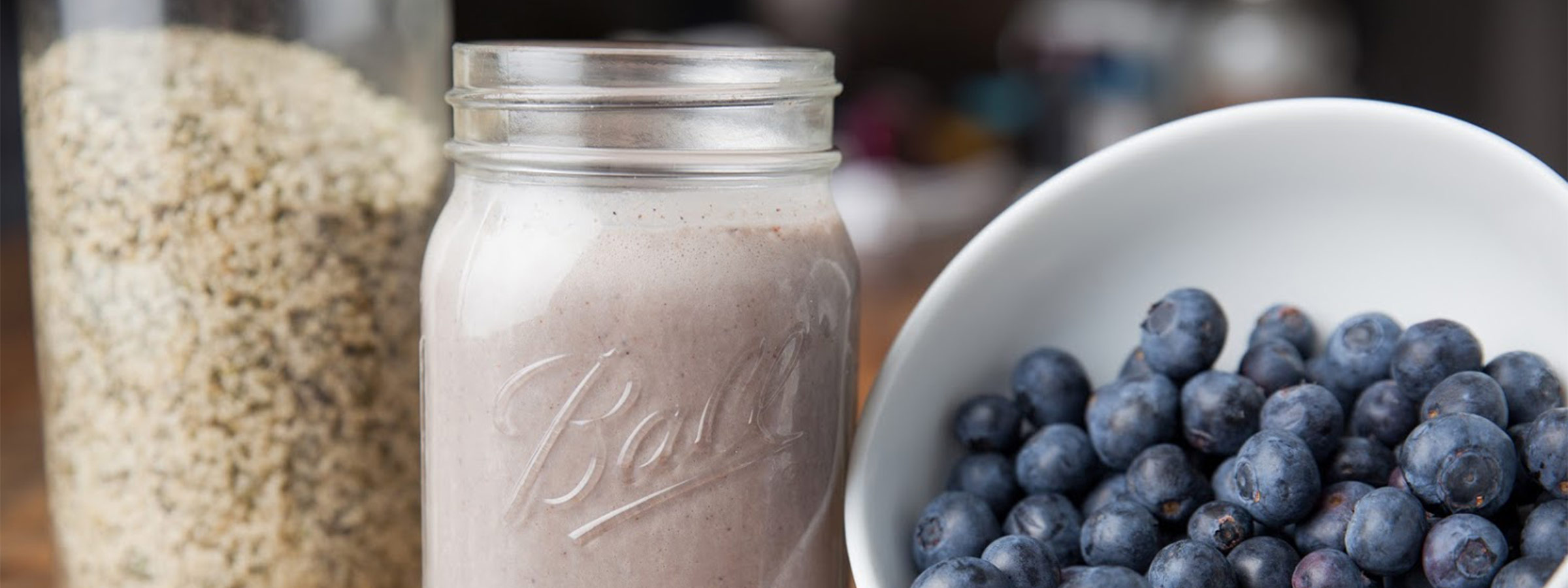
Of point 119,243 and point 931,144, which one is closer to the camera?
point 119,243

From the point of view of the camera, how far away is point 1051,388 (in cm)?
69

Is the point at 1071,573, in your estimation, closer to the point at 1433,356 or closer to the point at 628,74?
the point at 1433,356

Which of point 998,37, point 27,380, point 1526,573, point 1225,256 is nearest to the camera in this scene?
point 1526,573

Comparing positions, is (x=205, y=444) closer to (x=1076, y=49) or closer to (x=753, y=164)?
(x=753, y=164)

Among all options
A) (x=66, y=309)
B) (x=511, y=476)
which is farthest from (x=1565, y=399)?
(x=66, y=309)

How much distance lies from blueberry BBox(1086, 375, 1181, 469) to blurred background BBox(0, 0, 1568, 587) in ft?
5.39

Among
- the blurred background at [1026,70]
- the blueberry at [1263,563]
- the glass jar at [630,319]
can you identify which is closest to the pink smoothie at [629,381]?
the glass jar at [630,319]

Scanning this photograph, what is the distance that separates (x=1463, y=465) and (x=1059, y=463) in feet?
0.61

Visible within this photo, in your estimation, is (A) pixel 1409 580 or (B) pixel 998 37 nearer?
(A) pixel 1409 580

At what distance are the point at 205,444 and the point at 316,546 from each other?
0.08m

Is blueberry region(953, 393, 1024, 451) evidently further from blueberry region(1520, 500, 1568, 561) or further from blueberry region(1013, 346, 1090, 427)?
blueberry region(1520, 500, 1568, 561)

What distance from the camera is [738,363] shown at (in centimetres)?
60

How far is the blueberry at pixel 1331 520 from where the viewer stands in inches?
22.8

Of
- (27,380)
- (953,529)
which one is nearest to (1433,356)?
(953,529)
